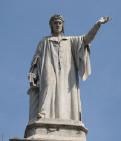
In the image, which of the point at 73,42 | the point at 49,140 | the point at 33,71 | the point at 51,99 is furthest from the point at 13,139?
the point at 73,42

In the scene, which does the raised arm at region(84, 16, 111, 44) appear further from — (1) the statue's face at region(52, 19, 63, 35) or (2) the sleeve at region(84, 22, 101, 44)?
(1) the statue's face at region(52, 19, 63, 35)

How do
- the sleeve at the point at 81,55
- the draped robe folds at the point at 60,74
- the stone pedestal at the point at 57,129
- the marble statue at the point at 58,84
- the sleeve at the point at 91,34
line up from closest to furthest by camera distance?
the stone pedestal at the point at 57,129
the marble statue at the point at 58,84
the draped robe folds at the point at 60,74
the sleeve at the point at 81,55
the sleeve at the point at 91,34

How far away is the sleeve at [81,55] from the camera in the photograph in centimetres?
1521

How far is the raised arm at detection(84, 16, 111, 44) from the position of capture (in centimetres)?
1519

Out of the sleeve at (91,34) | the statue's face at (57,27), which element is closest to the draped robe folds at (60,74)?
the sleeve at (91,34)

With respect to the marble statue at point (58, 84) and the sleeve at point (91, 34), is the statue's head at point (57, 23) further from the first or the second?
the sleeve at point (91, 34)

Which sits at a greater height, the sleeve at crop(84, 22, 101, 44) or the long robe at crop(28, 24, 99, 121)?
the sleeve at crop(84, 22, 101, 44)

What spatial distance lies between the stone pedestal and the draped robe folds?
39cm

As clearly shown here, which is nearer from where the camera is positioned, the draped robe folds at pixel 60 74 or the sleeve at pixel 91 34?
the draped robe folds at pixel 60 74

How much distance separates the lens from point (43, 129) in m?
13.5

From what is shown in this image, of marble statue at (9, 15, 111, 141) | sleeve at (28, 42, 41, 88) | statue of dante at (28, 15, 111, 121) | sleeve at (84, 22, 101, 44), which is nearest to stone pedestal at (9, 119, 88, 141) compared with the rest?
marble statue at (9, 15, 111, 141)

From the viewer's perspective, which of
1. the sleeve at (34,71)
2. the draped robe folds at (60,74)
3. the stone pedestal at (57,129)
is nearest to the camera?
the stone pedestal at (57,129)

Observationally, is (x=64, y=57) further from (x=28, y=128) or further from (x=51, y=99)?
(x=28, y=128)

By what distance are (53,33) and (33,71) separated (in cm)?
178
